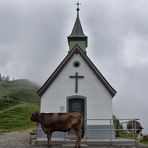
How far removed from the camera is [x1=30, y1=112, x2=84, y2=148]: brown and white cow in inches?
589

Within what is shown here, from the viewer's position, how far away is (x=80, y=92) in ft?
63.8

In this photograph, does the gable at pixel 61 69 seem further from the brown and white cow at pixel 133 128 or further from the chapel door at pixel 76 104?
the brown and white cow at pixel 133 128

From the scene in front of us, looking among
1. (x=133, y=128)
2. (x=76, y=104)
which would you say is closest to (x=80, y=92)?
(x=76, y=104)

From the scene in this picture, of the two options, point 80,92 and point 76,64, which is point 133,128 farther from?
point 76,64

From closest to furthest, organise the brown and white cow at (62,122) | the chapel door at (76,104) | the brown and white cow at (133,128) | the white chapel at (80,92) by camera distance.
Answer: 1. the brown and white cow at (62,122)
2. the brown and white cow at (133,128)
3. the white chapel at (80,92)
4. the chapel door at (76,104)

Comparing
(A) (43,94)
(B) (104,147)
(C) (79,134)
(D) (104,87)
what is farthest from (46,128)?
(D) (104,87)

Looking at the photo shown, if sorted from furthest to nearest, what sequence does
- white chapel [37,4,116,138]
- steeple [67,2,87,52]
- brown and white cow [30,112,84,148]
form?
steeple [67,2,87,52] → white chapel [37,4,116,138] → brown and white cow [30,112,84,148]

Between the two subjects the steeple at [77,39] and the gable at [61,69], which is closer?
the gable at [61,69]

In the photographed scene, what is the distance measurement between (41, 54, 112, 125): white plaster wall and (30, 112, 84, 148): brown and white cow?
3.51 metres

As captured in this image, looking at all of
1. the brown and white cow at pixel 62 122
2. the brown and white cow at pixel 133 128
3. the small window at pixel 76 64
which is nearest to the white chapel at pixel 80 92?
the small window at pixel 76 64

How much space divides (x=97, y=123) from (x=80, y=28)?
863cm

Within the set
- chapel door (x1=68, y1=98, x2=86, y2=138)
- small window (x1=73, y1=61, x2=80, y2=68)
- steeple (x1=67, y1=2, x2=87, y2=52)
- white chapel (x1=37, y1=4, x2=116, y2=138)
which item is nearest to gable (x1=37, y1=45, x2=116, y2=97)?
white chapel (x1=37, y1=4, x2=116, y2=138)

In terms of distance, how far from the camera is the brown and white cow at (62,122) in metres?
15.0

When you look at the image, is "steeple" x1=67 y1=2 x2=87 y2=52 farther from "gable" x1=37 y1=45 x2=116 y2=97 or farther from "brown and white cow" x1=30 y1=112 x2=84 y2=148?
"brown and white cow" x1=30 y1=112 x2=84 y2=148
